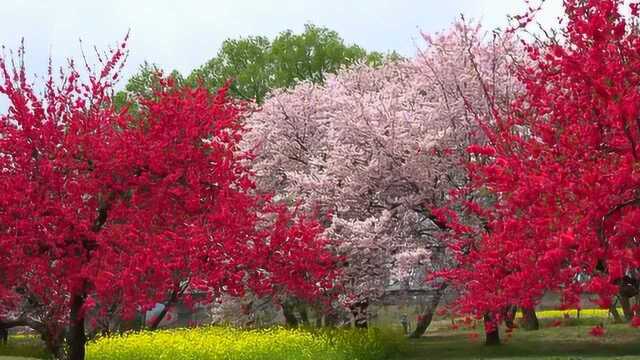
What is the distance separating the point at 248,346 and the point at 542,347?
36.1ft

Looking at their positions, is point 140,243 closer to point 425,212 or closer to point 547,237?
point 547,237

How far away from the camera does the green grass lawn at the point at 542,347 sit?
2417 centimetres

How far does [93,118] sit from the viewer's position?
51.5 feet

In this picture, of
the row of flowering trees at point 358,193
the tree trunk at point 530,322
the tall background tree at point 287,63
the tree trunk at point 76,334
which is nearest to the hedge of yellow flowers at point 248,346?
the row of flowering trees at point 358,193

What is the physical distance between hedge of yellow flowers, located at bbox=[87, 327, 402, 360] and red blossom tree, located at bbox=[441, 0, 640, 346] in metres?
9.20

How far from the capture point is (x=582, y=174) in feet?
32.6

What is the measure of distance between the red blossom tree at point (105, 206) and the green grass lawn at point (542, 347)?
410 inches

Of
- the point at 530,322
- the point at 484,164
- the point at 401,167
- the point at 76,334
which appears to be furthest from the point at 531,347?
the point at 76,334

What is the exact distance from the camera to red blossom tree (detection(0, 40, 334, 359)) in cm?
1449

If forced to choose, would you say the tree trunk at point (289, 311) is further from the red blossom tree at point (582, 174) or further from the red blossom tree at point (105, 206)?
the red blossom tree at point (582, 174)

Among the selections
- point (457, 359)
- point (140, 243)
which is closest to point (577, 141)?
point (140, 243)

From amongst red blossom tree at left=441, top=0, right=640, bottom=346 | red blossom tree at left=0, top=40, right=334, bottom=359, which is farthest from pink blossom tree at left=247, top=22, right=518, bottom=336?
red blossom tree at left=441, top=0, right=640, bottom=346

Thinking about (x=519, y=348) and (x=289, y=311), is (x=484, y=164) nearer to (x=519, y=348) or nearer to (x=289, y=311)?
(x=519, y=348)

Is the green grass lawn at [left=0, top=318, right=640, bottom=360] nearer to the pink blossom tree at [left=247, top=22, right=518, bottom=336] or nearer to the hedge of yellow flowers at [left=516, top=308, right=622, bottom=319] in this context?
the pink blossom tree at [left=247, top=22, right=518, bottom=336]
